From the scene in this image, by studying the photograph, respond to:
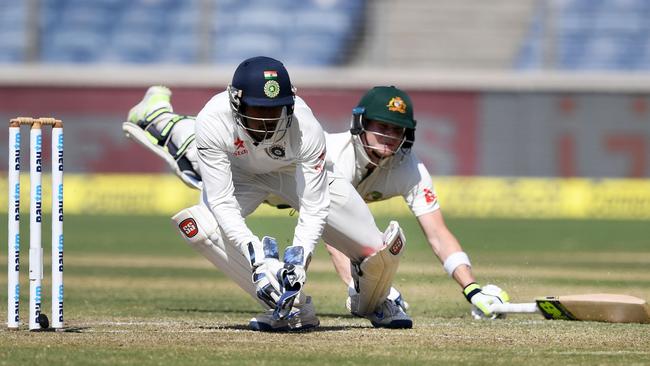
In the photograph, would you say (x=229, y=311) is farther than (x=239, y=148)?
Yes

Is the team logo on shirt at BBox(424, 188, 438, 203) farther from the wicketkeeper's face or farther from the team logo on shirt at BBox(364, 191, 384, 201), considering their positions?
the wicketkeeper's face

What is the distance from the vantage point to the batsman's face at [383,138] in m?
7.31

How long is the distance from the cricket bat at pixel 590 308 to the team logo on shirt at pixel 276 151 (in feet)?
5.89

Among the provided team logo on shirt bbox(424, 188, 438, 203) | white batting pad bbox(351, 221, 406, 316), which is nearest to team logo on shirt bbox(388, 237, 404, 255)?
white batting pad bbox(351, 221, 406, 316)

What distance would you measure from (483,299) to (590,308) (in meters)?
0.66

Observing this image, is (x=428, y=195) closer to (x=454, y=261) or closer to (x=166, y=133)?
(x=454, y=261)

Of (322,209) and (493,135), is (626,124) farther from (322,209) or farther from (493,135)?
(322,209)

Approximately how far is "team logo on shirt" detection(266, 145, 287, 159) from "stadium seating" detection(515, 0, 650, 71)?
14963 mm

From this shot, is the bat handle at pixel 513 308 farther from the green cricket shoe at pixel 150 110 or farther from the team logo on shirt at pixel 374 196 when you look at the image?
the green cricket shoe at pixel 150 110

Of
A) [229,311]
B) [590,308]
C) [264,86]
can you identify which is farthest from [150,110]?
[590,308]

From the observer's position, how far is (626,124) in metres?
20.2

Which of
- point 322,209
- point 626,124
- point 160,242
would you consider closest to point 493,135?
point 626,124

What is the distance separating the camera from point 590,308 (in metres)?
7.05

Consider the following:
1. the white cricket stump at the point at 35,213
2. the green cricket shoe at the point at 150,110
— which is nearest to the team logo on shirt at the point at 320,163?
the white cricket stump at the point at 35,213
